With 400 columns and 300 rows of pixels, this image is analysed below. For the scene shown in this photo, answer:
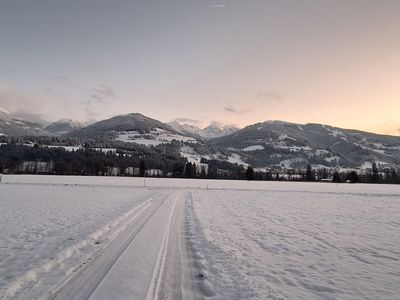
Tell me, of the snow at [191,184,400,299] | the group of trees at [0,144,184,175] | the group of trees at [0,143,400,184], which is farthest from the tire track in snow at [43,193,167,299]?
the group of trees at [0,144,184,175]

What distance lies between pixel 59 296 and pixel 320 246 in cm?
969

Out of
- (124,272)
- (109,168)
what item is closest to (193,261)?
(124,272)

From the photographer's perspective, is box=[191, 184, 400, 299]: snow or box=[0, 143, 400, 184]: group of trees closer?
box=[191, 184, 400, 299]: snow

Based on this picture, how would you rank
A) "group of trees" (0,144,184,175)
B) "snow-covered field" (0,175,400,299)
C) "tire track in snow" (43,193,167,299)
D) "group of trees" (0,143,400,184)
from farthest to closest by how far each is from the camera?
"group of trees" (0,144,184,175) → "group of trees" (0,143,400,184) → "snow-covered field" (0,175,400,299) → "tire track in snow" (43,193,167,299)

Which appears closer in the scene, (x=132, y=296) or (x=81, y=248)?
(x=132, y=296)

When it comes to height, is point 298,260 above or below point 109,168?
below

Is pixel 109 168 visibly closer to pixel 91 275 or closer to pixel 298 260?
pixel 298 260

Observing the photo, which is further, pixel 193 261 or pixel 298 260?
pixel 298 260

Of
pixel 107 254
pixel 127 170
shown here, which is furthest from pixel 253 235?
pixel 127 170

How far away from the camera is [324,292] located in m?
7.09

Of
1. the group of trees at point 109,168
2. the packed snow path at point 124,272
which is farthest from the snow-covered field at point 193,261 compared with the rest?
A: the group of trees at point 109,168

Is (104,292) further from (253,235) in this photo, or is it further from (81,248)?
(253,235)

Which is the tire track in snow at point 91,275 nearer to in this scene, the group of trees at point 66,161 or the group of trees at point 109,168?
the group of trees at point 109,168

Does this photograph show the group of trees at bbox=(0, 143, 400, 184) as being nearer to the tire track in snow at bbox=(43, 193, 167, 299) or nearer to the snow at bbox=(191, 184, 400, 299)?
the snow at bbox=(191, 184, 400, 299)
